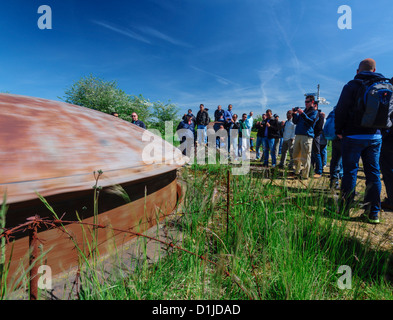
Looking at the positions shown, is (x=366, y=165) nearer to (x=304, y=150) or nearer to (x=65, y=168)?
(x=304, y=150)

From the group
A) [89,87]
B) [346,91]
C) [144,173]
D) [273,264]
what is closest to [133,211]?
[144,173]

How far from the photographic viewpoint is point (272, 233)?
166 centimetres

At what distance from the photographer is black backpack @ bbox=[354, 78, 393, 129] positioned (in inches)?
93.3

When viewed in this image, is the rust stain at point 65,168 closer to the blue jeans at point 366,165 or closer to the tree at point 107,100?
the blue jeans at point 366,165

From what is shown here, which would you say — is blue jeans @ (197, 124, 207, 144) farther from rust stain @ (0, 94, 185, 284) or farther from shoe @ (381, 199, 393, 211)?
rust stain @ (0, 94, 185, 284)

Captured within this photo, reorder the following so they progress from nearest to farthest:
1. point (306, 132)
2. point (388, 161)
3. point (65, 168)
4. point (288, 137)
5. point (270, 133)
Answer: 1. point (65, 168)
2. point (388, 161)
3. point (306, 132)
4. point (288, 137)
5. point (270, 133)

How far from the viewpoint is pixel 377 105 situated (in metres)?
2.37

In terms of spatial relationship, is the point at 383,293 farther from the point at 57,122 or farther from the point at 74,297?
the point at 57,122

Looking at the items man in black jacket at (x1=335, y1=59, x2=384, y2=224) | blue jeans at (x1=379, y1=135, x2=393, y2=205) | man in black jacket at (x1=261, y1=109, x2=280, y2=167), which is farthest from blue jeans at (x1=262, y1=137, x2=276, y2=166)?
man in black jacket at (x1=335, y1=59, x2=384, y2=224)

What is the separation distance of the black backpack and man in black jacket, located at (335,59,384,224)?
0.35ft

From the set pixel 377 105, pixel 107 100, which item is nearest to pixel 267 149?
pixel 377 105

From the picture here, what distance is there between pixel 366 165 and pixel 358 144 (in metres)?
0.31

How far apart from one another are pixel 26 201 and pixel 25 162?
215 millimetres

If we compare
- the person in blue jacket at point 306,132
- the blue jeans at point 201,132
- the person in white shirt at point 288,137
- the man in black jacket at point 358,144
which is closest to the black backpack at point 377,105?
the man in black jacket at point 358,144
